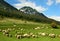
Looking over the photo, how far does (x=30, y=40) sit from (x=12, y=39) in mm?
3488

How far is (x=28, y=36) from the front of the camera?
121ft

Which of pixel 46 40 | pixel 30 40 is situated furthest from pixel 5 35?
pixel 46 40

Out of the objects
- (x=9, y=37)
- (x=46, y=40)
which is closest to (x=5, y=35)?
(x=9, y=37)

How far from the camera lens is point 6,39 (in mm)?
35812

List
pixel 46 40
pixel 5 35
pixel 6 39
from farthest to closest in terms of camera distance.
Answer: pixel 5 35, pixel 6 39, pixel 46 40

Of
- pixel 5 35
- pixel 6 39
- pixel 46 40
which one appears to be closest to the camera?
pixel 46 40

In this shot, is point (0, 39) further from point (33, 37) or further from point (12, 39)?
point (33, 37)

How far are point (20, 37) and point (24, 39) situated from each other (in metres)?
1.31

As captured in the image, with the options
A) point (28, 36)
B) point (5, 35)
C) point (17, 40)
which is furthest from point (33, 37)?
point (5, 35)

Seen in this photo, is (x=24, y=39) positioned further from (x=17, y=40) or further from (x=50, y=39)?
(x=50, y=39)

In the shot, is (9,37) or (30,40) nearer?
(30,40)

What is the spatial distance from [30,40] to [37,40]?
1.22 m

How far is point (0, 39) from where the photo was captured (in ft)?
117

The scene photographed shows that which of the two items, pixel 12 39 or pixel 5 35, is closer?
pixel 12 39
